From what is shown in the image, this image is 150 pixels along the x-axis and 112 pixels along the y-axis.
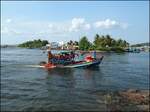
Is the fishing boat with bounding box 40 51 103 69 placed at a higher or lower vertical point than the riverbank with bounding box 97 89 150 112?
higher

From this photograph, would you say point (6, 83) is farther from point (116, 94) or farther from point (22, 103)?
point (116, 94)

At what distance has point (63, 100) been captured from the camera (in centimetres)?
2767

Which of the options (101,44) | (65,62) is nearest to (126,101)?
(65,62)

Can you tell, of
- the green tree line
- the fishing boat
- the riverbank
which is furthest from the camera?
the green tree line

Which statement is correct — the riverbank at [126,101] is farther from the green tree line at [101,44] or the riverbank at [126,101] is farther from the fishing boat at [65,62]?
the green tree line at [101,44]

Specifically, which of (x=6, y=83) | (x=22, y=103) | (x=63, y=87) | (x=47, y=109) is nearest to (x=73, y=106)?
(x=47, y=109)

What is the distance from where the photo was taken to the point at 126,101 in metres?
26.6

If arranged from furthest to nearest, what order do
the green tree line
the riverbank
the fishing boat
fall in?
the green tree line, the fishing boat, the riverbank

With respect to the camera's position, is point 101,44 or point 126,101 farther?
point 101,44

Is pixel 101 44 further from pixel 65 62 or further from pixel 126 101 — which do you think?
pixel 126 101

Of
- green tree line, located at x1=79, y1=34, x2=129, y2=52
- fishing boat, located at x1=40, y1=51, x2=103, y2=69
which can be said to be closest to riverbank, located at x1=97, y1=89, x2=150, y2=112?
fishing boat, located at x1=40, y1=51, x2=103, y2=69

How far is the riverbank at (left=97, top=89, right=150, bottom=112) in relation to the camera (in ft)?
79.9

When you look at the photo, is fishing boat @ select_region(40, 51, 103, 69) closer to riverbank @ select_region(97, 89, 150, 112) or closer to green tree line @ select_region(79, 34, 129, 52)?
riverbank @ select_region(97, 89, 150, 112)

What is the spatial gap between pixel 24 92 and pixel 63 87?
5.58m
